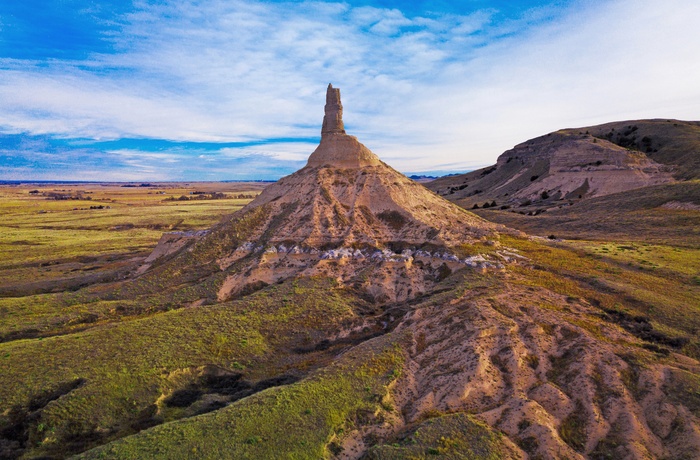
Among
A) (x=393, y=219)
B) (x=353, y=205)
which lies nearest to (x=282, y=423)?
(x=393, y=219)

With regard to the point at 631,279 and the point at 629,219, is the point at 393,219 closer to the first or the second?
the point at 631,279

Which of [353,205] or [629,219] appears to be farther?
[629,219]

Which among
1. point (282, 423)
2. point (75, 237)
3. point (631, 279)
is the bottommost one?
point (282, 423)

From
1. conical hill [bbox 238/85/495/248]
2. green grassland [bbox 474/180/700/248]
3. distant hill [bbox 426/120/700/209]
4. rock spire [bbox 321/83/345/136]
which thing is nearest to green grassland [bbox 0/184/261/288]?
conical hill [bbox 238/85/495/248]

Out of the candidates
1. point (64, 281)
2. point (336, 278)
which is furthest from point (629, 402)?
point (64, 281)

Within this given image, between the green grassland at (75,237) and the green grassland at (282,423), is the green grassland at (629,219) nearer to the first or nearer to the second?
the green grassland at (282,423)

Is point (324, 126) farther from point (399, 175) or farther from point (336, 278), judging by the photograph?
point (336, 278)

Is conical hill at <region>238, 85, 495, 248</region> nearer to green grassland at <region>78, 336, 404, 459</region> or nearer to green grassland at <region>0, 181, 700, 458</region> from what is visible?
green grassland at <region>0, 181, 700, 458</region>

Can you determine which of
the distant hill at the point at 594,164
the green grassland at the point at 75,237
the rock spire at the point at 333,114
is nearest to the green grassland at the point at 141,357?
the rock spire at the point at 333,114
